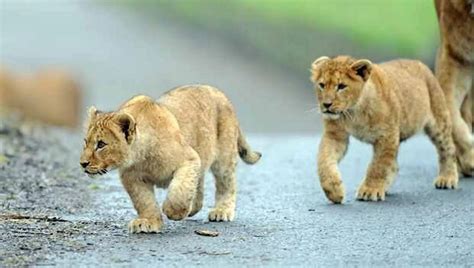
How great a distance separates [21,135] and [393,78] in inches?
208

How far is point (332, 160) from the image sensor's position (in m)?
9.88

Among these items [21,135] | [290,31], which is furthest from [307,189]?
[290,31]

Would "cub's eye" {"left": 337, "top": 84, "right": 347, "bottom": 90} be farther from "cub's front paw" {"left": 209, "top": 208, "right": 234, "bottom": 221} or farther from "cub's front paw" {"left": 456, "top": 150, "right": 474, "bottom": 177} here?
"cub's front paw" {"left": 456, "top": 150, "right": 474, "bottom": 177}

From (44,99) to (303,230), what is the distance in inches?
447

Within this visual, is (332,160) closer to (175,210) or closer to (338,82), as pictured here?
(338,82)

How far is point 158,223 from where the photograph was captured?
8.35m

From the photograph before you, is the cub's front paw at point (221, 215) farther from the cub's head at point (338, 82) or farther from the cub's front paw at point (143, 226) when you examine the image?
the cub's head at point (338, 82)

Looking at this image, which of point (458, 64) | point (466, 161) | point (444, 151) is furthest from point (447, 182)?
point (458, 64)

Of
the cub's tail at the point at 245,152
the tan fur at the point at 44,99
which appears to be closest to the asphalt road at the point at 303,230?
the cub's tail at the point at 245,152

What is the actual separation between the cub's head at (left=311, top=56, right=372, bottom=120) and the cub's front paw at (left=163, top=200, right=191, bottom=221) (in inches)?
73.2

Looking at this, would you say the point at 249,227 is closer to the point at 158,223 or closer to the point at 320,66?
the point at 158,223

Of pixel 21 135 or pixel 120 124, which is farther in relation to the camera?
pixel 21 135

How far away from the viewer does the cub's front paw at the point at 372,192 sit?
999 centimetres

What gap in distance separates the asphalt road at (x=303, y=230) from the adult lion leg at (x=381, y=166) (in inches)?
4.0
